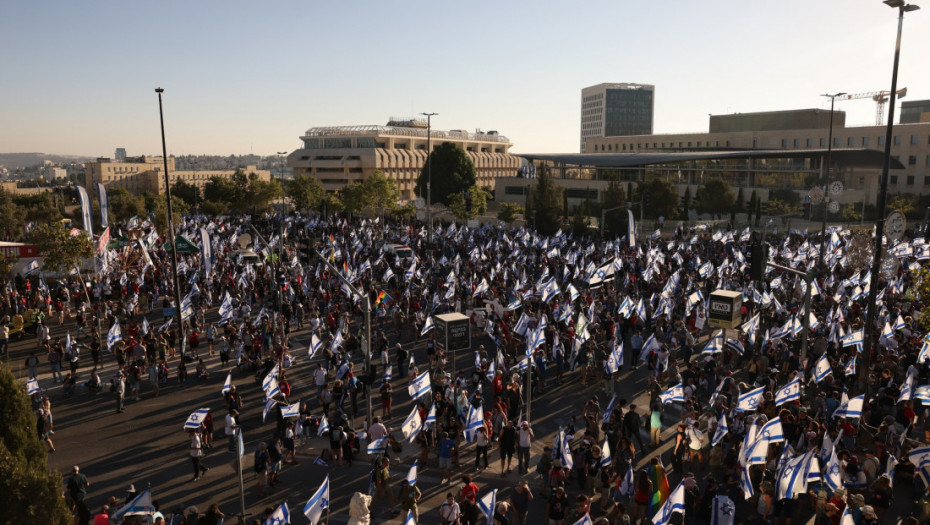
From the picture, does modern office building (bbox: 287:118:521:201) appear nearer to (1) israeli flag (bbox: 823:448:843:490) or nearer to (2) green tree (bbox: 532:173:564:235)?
(2) green tree (bbox: 532:173:564:235)

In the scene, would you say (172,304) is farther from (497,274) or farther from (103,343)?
(497,274)

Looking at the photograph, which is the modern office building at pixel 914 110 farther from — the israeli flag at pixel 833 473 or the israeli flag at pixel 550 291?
the israeli flag at pixel 833 473

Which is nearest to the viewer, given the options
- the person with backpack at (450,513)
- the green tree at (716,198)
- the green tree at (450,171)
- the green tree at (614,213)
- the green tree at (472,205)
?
the person with backpack at (450,513)

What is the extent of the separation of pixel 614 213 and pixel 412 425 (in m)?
45.3

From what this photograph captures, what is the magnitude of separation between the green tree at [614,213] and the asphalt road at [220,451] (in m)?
35.1

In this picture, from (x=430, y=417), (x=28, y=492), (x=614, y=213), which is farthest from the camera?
(x=614, y=213)

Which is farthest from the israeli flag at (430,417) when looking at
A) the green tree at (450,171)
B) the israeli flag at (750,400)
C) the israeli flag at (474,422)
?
the green tree at (450,171)

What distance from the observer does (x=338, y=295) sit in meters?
32.8

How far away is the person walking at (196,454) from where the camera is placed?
602 inches

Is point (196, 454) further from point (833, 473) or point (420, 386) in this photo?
point (833, 473)

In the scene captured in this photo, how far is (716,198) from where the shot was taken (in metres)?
70.1

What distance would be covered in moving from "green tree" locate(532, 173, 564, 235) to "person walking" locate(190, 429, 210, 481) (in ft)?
151

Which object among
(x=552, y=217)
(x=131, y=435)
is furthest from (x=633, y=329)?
(x=552, y=217)

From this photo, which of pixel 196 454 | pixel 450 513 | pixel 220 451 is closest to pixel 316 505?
pixel 450 513
